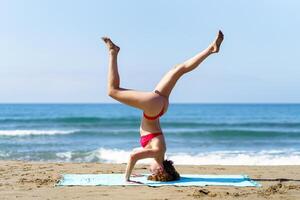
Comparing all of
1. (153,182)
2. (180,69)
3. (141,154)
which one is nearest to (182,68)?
(180,69)

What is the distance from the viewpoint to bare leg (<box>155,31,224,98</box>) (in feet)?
25.5

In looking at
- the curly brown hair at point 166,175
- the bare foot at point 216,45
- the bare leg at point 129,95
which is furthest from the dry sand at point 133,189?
the bare foot at point 216,45

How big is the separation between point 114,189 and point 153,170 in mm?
936

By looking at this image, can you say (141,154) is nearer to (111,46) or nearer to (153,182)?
(153,182)

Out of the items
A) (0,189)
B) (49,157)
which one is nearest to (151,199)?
(0,189)

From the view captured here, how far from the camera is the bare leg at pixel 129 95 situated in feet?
25.5

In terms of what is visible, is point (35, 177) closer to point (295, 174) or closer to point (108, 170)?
point (108, 170)

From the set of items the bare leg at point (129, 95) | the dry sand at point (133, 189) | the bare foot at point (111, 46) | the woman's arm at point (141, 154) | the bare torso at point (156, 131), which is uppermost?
the bare foot at point (111, 46)

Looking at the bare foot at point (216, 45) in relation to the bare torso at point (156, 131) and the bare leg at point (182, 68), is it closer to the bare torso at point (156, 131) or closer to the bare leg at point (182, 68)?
the bare leg at point (182, 68)

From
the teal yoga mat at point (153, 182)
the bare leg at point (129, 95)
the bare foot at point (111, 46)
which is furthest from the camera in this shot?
the bare foot at point (111, 46)

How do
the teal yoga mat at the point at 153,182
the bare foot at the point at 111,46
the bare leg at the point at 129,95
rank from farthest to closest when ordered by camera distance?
the bare foot at the point at 111,46 → the bare leg at the point at 129,95 → the teal yoga mat at the point at 153,182

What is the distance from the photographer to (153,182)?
7742mm

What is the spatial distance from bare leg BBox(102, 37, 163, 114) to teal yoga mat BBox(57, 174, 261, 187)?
108 cm

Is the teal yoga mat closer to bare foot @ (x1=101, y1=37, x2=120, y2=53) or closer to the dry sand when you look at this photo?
the dry sand
